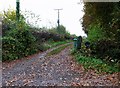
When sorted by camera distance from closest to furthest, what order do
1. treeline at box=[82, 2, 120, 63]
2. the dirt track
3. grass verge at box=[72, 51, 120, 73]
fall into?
1. the dirt track
2. grass verge at box=[72, 51, 120, 73]
3. treeline at box=[82, 2, 120, 63]

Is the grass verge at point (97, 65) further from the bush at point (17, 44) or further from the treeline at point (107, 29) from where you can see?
the bush at point (17, 44)

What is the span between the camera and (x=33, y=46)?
20.3 metres

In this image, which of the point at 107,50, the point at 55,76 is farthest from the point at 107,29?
the point at 55,76

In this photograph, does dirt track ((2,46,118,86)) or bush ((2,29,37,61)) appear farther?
bush ((2,29,37,61))

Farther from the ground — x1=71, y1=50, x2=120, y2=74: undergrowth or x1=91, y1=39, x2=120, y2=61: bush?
x1=91, y1=39, x2=120, y2=61: bush

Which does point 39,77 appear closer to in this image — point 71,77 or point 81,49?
point 71,77

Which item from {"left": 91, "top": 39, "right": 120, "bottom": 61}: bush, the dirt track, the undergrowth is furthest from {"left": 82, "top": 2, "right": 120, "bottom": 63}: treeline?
the dirt track

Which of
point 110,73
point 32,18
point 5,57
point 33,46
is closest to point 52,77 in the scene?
point 110,73

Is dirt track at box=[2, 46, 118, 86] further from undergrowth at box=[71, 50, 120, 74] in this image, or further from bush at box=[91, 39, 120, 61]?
bush at box=[91, 39, 120, 61]

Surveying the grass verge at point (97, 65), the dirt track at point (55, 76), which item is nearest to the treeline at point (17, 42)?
the dirt track at point (55, 76)

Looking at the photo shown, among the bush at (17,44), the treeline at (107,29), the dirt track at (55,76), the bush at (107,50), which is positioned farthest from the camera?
the bush at (17,44)

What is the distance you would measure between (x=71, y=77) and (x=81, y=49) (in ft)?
22.5

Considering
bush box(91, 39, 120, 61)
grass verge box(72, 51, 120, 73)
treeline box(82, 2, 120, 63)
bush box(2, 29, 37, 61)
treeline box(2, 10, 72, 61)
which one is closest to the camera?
grass verge box(72, 51, 120, 73)

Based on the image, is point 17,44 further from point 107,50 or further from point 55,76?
point 55,76
